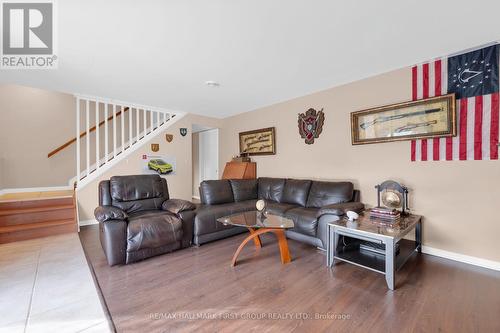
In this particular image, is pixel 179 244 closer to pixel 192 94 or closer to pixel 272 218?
pixel 272 218

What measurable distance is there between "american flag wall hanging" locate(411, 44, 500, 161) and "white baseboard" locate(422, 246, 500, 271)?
112 cm

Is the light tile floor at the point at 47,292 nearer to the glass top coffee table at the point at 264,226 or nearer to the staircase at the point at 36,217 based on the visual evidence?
the staircase at the point at 36,217

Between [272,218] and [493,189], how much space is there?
242 centimetres

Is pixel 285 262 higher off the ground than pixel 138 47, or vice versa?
pixel 138 47

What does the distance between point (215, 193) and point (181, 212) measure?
2.96ft

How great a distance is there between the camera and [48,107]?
4.81m

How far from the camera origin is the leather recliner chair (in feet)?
7.95

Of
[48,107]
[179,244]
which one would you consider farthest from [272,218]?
[48,107]

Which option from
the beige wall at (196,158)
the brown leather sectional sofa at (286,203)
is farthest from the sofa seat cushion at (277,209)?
the beige wall at (196,158)

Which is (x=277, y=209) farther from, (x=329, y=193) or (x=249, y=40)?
(x=249, y=40)

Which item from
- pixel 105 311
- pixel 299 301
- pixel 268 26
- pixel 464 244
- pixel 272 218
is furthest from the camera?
pixel 272 218

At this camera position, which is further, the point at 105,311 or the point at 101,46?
the point at 101,46

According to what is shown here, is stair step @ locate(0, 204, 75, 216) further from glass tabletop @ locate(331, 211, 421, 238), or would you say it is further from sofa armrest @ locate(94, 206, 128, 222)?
glass tabletop @ locate(331, 211, 421, 238)

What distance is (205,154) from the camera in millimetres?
6617
